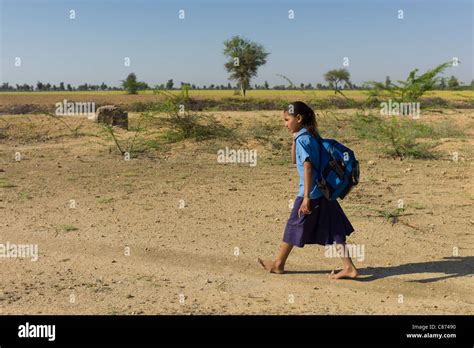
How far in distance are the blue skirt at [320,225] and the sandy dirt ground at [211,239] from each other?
364mm

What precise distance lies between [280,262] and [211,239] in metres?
1.28

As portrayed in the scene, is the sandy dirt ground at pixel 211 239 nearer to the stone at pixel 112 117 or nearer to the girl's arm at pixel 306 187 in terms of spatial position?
the girl's arm at pixel 306 187

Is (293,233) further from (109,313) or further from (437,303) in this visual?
(109,313)

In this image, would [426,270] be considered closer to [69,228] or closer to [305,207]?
[305,207]

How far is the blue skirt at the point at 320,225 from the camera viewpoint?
471 cm

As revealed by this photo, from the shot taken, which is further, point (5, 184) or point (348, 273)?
point (5, 184)

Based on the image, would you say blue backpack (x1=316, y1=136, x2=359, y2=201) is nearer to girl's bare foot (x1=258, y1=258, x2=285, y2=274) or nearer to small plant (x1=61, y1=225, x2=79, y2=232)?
girl's bare foot (x1=258, y1=258, x2=285, y2=274)

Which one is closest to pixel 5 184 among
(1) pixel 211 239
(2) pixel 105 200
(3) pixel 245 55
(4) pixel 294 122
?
(2) pixel 105 200

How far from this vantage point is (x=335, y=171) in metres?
4.63

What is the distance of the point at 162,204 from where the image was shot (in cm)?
741

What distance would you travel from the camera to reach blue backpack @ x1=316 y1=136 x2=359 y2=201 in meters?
4.63

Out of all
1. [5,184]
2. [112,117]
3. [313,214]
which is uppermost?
[112,117]
